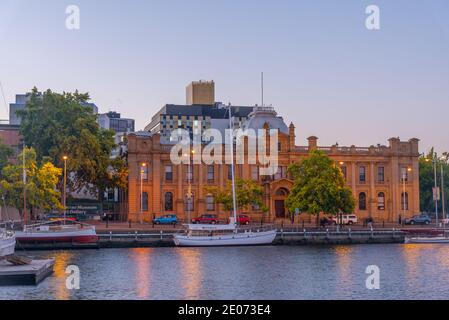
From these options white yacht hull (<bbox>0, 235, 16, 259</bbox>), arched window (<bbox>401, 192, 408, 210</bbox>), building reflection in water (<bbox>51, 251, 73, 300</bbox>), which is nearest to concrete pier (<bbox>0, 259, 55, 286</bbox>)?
building reflection in water (<bbox>51, 251, 73, 300</bbox>)

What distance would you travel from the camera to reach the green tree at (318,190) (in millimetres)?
97500

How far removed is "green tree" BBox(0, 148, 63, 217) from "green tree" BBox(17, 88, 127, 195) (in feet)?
24.4

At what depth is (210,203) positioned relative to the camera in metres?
116

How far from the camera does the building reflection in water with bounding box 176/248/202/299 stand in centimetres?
5091

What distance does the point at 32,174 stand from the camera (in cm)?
9306

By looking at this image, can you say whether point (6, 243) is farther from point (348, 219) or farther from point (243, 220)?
point (348, 219)

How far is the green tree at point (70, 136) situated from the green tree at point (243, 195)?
15881 millimetres

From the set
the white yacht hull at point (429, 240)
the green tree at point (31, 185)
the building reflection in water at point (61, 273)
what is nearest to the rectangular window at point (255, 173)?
the white yacht hull at point (429, 240)

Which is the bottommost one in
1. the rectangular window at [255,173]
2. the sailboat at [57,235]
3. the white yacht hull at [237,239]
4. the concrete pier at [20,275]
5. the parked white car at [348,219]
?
the concrete pier at [20,275]

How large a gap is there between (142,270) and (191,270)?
3908mm

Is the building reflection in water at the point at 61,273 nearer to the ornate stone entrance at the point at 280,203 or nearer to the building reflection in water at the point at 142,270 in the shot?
the building reflection in water at the point at 142,270

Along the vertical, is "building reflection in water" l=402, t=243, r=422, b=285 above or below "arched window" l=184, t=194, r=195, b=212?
below

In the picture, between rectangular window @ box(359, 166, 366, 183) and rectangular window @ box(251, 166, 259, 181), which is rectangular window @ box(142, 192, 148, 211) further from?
rectangular window @ box(359, 166, 366, 183)
